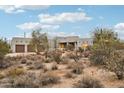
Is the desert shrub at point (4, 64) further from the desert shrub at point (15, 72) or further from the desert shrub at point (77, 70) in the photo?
the desert shrub at point (77, 70)

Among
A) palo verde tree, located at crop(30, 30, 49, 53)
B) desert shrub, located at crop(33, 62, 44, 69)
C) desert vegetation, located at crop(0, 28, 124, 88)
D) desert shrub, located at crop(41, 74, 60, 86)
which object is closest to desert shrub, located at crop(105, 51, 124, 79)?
desert vegetation, located at crop(0, 28, 124, 88)

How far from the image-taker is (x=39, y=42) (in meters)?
8.91

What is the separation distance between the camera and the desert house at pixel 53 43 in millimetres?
7218

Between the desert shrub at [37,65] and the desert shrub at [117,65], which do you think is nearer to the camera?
the desert shrub at [117,65]

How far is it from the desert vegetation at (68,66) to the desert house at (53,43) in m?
0.14

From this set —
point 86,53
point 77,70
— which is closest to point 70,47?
point 86,53

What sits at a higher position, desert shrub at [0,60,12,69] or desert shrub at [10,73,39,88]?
desert shrub at [0,60,12,69]

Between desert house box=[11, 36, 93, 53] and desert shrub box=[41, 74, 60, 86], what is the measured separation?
1224mm

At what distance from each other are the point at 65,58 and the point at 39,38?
4.01 feet

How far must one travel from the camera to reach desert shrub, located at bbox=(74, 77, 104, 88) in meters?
5.46

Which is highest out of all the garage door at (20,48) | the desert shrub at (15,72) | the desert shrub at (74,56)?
the garage door at (20,48)

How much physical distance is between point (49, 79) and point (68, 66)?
1146 millimetres

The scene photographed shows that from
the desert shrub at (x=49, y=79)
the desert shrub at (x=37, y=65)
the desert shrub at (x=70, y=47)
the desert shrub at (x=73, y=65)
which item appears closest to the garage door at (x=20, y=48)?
the desert shrub at (x=37, y=65)

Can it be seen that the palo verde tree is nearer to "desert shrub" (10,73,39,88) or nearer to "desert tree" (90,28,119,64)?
"desert tree" (90,28,119,64)
